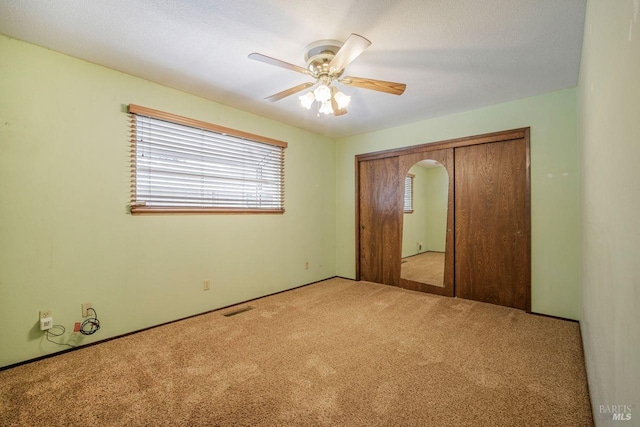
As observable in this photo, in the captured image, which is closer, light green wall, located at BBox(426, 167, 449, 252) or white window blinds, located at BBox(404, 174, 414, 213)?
light green wall, located at BBox(426, 167, 449, 252)

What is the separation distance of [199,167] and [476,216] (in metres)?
3.46

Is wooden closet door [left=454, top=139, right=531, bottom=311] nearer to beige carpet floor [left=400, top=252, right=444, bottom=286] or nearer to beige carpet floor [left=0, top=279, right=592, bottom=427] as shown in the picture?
beige carpet floor [left=400, top=252, right=444, bottom=286]

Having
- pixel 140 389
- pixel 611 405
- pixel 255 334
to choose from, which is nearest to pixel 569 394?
Result: pixel 611 405

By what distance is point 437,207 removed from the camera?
4016mm

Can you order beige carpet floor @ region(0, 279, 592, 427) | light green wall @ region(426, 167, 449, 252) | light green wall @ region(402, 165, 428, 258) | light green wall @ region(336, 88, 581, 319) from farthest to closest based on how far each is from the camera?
light green wall @ region(402, 165, 428, 258), light green wall @ region(426, 167, 449, 252), light green wall @ region(336, 88, 581, 319), beige carpet floor @ region(0, 279, 592, 427)

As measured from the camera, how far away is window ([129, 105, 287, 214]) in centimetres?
280

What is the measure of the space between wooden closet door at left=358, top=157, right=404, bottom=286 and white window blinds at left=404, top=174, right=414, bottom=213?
0.22ft

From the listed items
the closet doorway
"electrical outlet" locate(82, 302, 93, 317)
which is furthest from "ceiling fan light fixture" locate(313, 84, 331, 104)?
"electrical outlet" locate(82, 302, 93, 317)

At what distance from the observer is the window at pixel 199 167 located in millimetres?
2805

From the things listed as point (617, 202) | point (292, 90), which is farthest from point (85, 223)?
point (617, 202)

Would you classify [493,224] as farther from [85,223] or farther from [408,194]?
[85,223]

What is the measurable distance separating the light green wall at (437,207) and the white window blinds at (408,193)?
0.25 metres

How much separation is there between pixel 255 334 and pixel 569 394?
7.77 feet

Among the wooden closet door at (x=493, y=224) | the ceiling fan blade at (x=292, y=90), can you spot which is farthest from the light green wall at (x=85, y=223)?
the wooden closet door at (x=493, y=224)
